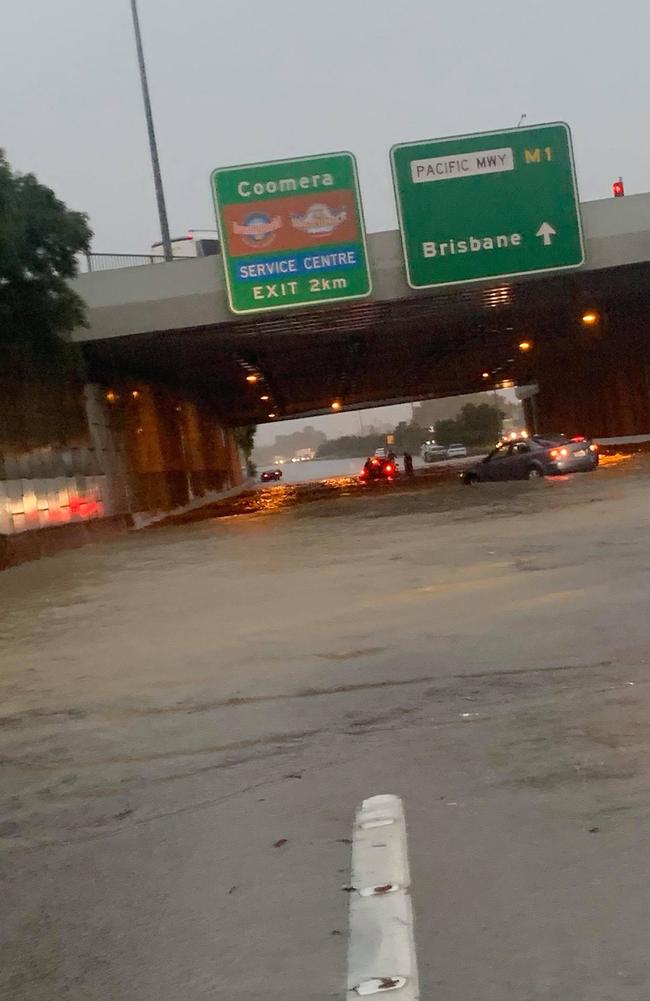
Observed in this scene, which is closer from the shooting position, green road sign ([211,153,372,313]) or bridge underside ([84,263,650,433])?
green road sign ([211,153,372,313])

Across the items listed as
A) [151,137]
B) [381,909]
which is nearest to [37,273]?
[151,137]

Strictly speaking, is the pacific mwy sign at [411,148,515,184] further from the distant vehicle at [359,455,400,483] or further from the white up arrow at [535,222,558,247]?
the distant vehicle at [359,455,400,483]

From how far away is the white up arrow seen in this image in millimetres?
24453

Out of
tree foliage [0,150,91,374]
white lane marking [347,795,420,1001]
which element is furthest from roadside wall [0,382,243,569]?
white lane marking [347,795,420,1001]

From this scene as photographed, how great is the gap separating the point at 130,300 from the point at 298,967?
81.0ft

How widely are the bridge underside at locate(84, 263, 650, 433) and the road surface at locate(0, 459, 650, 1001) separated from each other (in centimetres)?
1738

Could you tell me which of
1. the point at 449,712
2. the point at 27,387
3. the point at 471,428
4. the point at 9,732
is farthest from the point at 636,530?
the point at 471,428

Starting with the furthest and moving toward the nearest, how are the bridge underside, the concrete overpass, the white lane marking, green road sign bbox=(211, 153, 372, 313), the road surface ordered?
the bridge underside, the concrete overpass, green road sign bbox=(211, 153, 372, 313), the road surface, the white lane marking

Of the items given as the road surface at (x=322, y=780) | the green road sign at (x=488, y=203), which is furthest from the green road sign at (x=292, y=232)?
the road surface at (x=322, y=780)

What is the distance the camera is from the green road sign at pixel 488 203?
2409 centimetres

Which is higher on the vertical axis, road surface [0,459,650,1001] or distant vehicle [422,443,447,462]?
road surface [0,459,650,1001]

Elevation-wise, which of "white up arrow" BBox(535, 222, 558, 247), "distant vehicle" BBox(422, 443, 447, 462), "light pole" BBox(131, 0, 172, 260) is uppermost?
"light pole" BBox(131, 0, 172, 260)

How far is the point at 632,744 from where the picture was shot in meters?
5.86

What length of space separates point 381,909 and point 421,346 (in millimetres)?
39725
